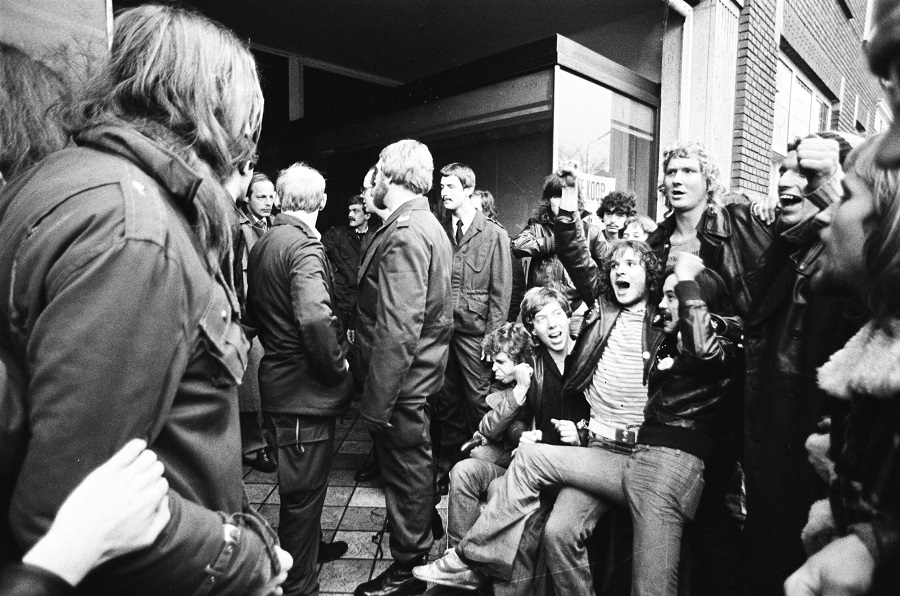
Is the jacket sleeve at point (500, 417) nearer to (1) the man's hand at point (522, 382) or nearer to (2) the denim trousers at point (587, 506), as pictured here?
(1) the man's hand at point (522, 382)

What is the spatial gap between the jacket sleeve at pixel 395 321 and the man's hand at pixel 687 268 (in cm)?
119

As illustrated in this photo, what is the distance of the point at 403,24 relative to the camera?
24.6 ft

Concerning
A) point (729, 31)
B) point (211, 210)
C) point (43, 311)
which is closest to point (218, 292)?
point (211, 210)

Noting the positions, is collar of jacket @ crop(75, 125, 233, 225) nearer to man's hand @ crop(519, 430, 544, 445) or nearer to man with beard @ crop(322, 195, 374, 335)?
man's hand @ crop(519, 430, 544, 445)

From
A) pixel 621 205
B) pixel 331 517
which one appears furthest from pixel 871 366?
pixel 621 205

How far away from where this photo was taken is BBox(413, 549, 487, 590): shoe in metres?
2.55

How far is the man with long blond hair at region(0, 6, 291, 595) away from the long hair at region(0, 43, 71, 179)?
1.04 ft

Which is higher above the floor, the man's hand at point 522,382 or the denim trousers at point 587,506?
the man's hand at point 522,382

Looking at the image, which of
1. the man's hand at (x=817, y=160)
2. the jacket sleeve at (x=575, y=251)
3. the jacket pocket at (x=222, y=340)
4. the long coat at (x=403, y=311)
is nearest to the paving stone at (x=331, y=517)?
the long coat at (x=403, y=311)

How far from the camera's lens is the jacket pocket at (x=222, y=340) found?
A: 96 cm

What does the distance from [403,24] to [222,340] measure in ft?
24.6

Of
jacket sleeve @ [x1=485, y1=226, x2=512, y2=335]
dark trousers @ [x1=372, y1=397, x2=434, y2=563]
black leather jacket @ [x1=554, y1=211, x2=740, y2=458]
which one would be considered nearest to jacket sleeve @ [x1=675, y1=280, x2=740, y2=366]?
black leather jacket @ [x1=554, y1=211, x2=740, y2=458]

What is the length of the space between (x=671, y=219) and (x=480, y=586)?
6.98ft

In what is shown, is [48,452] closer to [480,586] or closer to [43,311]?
[43,311]
